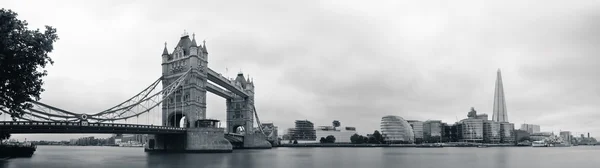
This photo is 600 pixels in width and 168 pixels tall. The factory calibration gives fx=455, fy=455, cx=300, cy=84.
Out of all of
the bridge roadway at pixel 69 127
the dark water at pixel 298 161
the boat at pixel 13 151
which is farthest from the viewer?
the boat at pixel 13 151

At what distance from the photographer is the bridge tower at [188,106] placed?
8556 centimetres

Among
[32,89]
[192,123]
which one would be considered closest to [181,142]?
[192,123]

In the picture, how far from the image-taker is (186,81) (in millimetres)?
94000

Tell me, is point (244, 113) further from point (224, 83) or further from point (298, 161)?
point (298, 161)

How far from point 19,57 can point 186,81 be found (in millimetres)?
60518

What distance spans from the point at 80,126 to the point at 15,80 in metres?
30.6

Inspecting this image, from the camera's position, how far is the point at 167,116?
9356 centimetres

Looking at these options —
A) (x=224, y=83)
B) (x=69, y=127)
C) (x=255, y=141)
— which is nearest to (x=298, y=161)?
(x=69, y=127)

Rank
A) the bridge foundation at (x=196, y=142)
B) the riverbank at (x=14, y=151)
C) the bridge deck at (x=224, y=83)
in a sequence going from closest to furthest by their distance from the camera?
1. the riverbank at (x=14, y=151)
2. the bridge foundation at (x=196, y=142)
3. the bridge deck at (x=224, y=83)

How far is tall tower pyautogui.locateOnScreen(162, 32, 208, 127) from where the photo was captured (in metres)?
92.9

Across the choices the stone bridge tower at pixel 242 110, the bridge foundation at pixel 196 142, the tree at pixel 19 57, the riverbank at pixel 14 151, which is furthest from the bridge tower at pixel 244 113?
the tree at pixel 19 57

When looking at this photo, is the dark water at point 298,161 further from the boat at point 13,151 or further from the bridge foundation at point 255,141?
the bridge foundation at point 255,141

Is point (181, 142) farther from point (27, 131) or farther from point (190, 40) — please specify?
point (27, 131)

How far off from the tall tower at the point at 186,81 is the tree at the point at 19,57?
2204 inches
